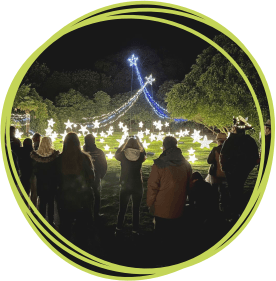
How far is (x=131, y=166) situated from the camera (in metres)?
5.34

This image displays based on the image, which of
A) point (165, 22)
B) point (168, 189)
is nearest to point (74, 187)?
point (168, 189)

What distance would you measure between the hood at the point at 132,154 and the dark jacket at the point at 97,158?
0.77 meters

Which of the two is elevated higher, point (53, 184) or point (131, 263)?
point (53, 184)

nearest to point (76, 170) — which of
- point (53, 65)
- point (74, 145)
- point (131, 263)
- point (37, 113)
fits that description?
point (74, 145)

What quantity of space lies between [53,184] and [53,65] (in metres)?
2.72

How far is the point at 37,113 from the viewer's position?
1370 centimetres

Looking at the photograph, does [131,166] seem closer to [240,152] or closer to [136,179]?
[136,179]

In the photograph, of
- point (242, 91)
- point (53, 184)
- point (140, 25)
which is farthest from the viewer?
point (242, 91)

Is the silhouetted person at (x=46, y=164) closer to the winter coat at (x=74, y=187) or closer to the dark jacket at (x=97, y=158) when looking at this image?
the winter coat at (x=74, y=187)

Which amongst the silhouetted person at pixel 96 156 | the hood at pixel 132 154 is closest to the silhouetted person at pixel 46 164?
the silhouetted person at pixel 96 156

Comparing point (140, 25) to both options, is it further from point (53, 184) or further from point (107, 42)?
point (53, 184)

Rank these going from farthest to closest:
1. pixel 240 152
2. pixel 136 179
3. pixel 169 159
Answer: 1. pixel 240 152
2. pixel 136 179
3. pixel 169 159

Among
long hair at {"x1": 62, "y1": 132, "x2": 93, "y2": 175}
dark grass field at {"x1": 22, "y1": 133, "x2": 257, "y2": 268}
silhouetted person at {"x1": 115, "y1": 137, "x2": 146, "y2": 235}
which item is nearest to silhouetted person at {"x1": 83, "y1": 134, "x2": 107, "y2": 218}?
silhouetted person at {"x1": 115, "y1": 137, "x2": 146, "y2": 235}

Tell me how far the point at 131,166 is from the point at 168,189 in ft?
3.11
